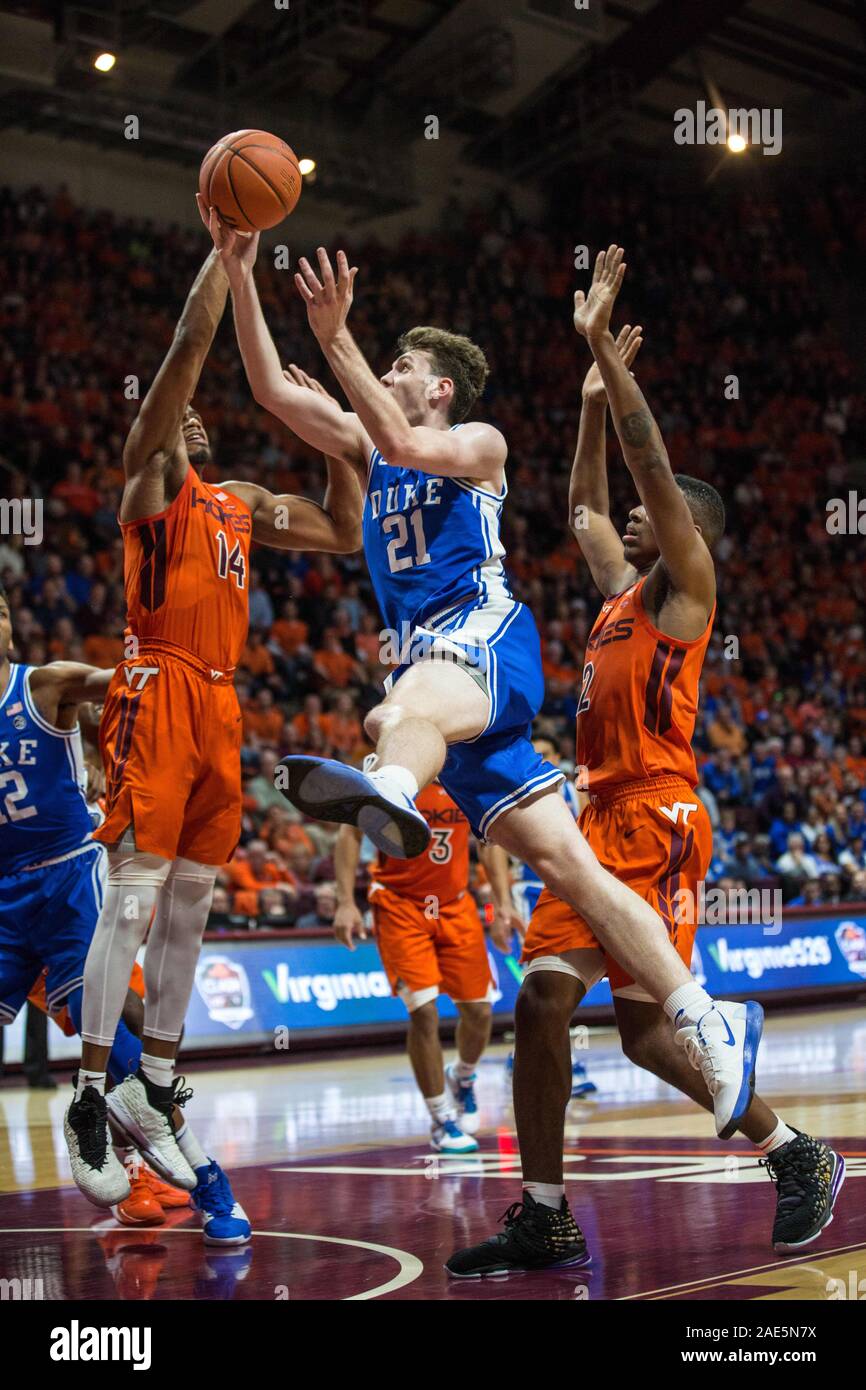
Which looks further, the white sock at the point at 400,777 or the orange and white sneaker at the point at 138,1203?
the orange and white sneaker at the point at 138,1203

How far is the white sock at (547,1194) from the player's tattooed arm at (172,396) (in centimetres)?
247

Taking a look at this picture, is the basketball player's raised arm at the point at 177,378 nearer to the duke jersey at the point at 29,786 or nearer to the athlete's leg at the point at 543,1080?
the duke jersey at the point at 29,786

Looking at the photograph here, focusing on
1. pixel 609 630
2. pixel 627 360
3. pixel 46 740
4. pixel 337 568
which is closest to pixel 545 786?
pixel 609 630

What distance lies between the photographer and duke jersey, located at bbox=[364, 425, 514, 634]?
15.4 feet

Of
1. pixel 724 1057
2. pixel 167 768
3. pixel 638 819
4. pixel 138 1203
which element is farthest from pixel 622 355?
pixel 138 1203

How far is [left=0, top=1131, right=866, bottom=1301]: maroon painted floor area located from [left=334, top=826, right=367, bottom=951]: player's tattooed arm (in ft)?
5.17

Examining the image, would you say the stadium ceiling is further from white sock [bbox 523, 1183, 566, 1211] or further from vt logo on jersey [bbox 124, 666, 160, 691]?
white sock [bbox 523, 1183, 566, 1211]

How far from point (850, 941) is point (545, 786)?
12.6 meters

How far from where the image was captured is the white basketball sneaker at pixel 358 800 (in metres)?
3.87

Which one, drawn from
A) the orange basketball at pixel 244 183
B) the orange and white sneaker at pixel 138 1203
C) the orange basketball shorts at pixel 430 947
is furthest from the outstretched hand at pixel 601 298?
the orange basketball shorts at pixel 430 947

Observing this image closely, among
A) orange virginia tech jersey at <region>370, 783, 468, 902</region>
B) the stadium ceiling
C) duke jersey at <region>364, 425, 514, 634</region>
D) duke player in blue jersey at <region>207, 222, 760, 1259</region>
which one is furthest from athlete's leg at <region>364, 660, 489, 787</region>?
the stadium ceiling

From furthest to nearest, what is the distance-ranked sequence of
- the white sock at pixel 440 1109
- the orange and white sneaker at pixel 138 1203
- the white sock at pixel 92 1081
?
the white sock at pixel 440 1109 → the orange and white sneaker at pixel 138 1203 → the white sock at pixel 92 1081

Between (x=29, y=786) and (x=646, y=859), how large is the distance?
250cm
